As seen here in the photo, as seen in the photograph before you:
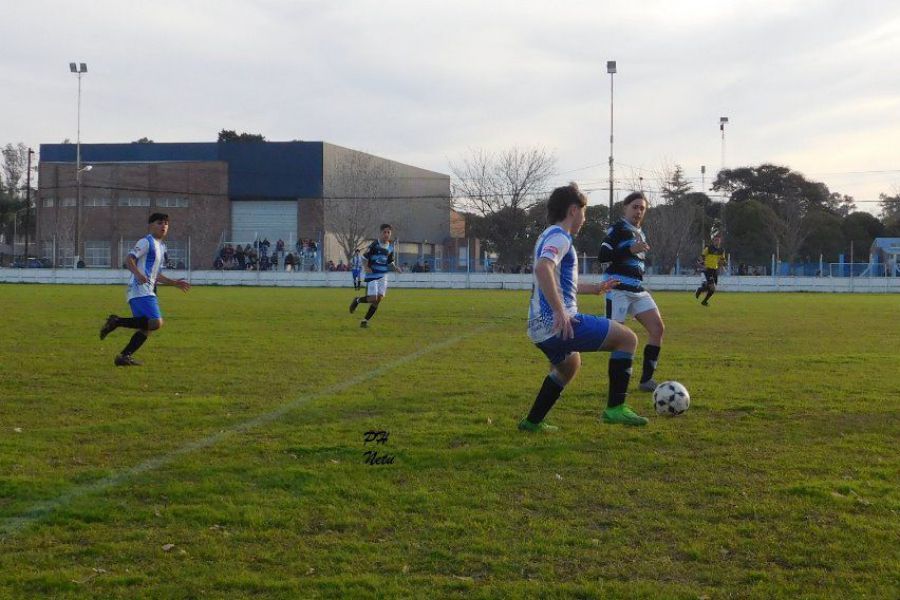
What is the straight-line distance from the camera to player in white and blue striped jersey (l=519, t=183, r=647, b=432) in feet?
20.5

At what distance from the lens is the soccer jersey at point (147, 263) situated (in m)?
11.1

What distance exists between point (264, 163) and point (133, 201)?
32.3ft

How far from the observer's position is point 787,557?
4.17 meters

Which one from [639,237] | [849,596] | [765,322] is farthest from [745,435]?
[765,322]

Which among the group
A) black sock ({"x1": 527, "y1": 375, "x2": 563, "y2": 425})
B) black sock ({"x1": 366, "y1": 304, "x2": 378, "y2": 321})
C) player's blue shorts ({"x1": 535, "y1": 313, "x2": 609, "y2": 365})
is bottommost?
black sock ({"x1": 527, "y1": 375, "x2": 563, "y2": 425})

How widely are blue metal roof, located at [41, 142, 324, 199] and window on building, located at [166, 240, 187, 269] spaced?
6737 millimetres

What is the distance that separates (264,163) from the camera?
221 ft

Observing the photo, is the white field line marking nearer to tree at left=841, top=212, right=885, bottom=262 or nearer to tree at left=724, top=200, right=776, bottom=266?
tree at left=724, top=200, right=776, bottom=266

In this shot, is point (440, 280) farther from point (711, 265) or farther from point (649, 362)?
point (649, 362)

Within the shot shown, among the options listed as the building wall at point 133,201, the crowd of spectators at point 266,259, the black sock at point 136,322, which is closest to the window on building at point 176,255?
the crowd of spectators at point 266,259

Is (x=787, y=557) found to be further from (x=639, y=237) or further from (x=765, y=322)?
(x=765, y=322)

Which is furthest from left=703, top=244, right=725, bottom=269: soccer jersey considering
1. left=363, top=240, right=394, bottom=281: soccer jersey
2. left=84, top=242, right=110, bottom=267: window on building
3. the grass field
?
left=84, top=242, right=110, bottom=267: window on building

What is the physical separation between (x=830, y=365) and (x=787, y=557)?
25.8 ft

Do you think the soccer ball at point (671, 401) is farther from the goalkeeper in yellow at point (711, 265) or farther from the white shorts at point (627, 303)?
the goalkeeper in yellow at point (711, 265)
